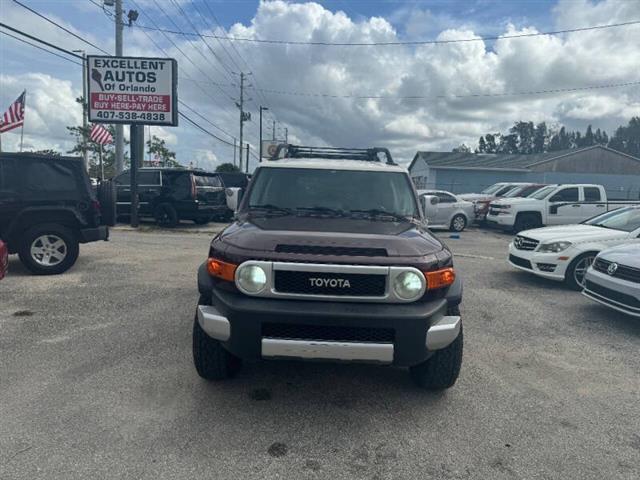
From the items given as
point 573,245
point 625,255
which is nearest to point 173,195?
point 573,245

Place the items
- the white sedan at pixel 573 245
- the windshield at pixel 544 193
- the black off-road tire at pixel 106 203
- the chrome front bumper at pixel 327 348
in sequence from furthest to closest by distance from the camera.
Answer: the windshield at pixel 544 193 < the black off-road tire at pixel 106 203 < the white sedan at pixel 573 245 < the chrome front bumper at pixel 327 348

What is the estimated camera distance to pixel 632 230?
7574 millimetres

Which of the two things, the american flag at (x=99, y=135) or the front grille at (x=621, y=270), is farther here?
the american flag at (x=99, y=135)

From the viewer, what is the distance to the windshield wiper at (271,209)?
Answer: 4141 millimetres

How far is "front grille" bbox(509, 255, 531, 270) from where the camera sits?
8.03 metres

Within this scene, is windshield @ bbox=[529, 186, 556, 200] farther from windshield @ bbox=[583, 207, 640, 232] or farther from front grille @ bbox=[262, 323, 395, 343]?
front grille @ bbox=[262, 323, 395, 343]

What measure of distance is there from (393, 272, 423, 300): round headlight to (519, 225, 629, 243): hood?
559 cm

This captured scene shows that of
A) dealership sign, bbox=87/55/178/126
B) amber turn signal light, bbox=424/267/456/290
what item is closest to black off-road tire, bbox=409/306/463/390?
amber turn signal light, bbox=424/267/456/290

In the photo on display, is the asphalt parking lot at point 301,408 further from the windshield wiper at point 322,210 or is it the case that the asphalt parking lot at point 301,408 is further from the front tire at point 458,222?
the front tire at point 458,222

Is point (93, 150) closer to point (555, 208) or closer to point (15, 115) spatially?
point (15, 115)

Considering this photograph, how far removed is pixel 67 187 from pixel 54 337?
3505 millimetres

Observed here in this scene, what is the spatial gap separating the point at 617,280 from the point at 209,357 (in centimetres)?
503

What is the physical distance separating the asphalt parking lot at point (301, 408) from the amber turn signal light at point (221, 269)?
1007 millimetres

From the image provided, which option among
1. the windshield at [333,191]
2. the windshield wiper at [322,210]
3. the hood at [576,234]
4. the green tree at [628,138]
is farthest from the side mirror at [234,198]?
the green tree at [628,138]
